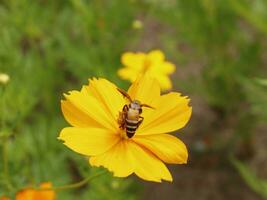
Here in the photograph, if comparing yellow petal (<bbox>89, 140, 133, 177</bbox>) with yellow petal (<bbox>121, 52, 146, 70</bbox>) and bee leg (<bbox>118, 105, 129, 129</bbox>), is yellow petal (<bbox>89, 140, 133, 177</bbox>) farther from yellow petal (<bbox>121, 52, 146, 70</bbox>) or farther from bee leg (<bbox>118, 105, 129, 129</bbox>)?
yellow petal (<bbox>121, 52, 146, 70</bbox>)

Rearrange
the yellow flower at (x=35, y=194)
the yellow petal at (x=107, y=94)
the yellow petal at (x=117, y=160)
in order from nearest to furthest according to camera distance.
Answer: the yellow petal at (x=117, y=160) < the yellow petal at (x=107, y=94) < the yellow flower at (x=35, y=194)

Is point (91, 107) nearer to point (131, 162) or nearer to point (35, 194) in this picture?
point (131, 162)

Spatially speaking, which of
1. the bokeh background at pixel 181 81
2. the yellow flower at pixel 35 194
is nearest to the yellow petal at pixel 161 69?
the bokeh background at pixel 181 81

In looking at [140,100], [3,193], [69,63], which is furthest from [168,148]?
[69,63]

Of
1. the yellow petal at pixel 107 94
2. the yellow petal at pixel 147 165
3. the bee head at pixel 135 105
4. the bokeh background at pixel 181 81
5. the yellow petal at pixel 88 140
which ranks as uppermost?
the bokeh background at pixel 181 81

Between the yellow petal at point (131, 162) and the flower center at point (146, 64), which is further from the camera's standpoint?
the flower center at point (146, 64)

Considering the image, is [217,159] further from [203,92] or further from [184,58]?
[184,58]

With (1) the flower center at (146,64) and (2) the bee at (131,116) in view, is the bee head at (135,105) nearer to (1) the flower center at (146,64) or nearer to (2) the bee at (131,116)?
(2) the bee at (131,116)
